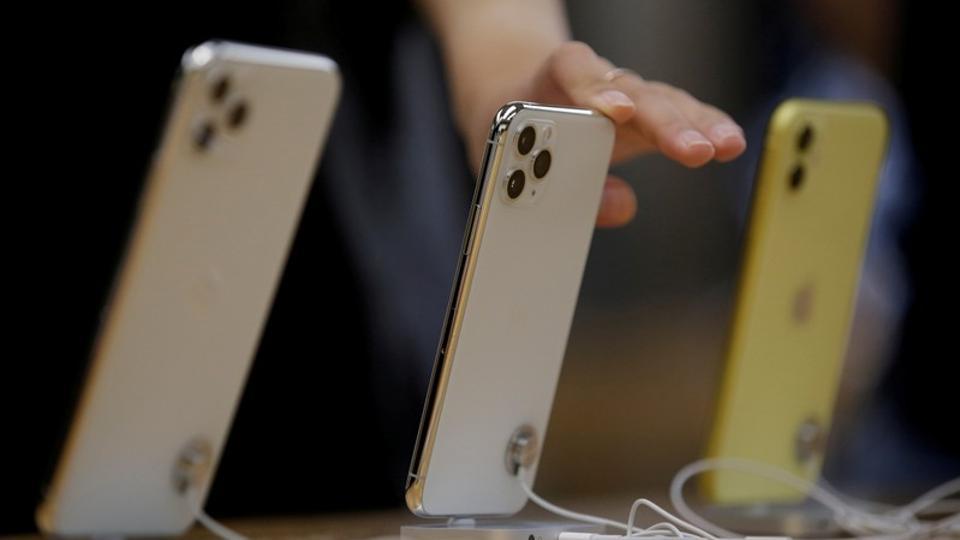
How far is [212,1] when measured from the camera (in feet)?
4.50

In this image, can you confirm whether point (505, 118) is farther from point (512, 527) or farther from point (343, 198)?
point (343, 198)

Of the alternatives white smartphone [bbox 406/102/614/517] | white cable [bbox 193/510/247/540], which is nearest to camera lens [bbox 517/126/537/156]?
white smartphone [bbox 406/102/614/517]

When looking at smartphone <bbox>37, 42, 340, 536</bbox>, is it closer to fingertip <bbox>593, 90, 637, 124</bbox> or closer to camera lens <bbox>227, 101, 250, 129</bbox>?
camera lens <bbox>227, 101, 250, 129</bbox>

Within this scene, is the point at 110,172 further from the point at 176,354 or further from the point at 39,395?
the point at 176,354

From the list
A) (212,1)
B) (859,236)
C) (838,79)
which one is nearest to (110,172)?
(212,1)

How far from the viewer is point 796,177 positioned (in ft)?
3.28

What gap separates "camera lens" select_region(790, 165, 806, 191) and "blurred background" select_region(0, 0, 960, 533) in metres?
0.14

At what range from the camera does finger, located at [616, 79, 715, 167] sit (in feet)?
2.51

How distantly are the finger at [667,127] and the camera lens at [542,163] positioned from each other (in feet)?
0.23

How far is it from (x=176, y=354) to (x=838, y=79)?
5.64 ft

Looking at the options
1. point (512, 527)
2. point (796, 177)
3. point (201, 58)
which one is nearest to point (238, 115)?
point (201, 58)

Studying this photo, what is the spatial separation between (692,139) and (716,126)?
0.03 meters

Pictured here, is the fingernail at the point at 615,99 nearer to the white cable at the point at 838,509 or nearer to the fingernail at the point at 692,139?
the fingernail at the point at 692,139

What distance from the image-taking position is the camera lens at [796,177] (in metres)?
1.00
